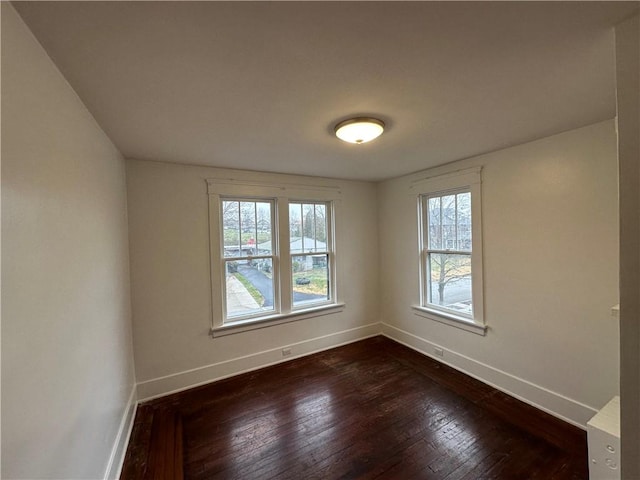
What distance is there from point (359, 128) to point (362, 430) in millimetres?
2326

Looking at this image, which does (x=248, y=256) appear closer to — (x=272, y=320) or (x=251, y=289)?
(x=251, y=289)

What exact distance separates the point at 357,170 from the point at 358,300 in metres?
1.89

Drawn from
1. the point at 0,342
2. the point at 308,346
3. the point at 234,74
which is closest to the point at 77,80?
the point at 234,74

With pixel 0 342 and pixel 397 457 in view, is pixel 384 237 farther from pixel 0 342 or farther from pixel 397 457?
pixel 0 342

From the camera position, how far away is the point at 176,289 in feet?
9.37

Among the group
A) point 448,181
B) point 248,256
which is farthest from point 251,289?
point 448,181

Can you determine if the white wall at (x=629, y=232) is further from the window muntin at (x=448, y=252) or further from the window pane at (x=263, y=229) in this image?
the window pane at (x=263, y=229)

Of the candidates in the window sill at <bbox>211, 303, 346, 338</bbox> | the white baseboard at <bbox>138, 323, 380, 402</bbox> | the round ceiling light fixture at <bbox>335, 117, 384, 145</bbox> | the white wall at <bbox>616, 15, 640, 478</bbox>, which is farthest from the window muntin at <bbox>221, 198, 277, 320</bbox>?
the white wall at <bbox>616, 15, 640, 478</bbox>

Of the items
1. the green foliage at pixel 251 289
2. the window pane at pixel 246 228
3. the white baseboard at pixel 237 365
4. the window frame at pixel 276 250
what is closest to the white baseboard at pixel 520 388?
the white baseboard at pixel 237 365

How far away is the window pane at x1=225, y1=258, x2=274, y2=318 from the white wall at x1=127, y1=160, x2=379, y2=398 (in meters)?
0.25

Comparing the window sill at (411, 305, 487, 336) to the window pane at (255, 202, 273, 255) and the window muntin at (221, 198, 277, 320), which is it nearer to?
the window muntin at (221, 198, 277, 320)

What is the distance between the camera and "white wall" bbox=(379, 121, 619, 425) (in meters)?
2.07

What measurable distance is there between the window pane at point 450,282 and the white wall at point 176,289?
6.29 feet

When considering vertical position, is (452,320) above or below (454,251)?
below
